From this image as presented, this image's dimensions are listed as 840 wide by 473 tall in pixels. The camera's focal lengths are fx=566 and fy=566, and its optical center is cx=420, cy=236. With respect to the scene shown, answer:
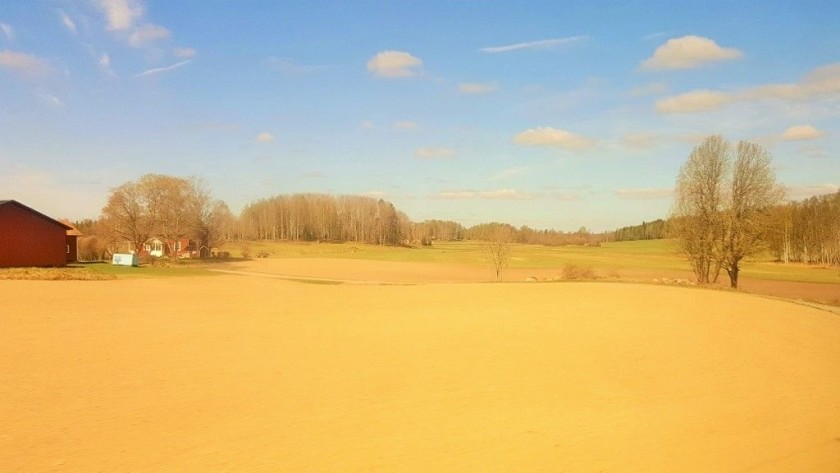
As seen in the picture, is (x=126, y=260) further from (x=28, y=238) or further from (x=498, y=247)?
(x=498, y=247)

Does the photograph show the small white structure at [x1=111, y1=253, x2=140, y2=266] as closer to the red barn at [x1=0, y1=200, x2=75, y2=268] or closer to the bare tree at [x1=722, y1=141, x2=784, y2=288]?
the red barn at [x1=0, y1=200, x2=75, y2=268]

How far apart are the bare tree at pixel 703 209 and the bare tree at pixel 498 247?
56.9 feet

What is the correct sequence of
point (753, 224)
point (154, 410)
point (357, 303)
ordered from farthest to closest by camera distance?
point (753, 224)
point (357, 303)
point (154, 410)

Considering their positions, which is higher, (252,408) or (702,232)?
(702,232)

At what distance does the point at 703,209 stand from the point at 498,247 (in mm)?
20084

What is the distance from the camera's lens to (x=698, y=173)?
48.8 meters

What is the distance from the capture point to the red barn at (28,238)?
168ft

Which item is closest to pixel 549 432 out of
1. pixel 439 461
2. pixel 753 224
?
pixel 439 461

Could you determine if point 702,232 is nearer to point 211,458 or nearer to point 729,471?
point 729,471

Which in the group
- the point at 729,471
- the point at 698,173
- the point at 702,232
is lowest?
the point at 729,471

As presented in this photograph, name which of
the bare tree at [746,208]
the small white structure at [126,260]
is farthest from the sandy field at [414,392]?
the small white structure at [126,260]

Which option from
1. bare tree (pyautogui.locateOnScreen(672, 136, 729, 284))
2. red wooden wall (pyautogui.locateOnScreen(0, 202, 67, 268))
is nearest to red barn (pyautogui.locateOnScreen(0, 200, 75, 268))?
red wooden wall (pyautogui.locateOnScreen(0, 202, 67, 268))

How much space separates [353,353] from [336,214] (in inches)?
5917

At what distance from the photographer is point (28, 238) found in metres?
53.7
